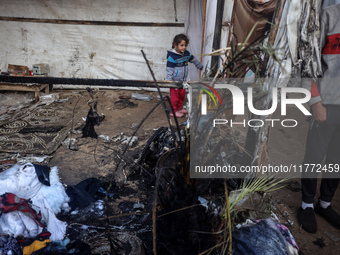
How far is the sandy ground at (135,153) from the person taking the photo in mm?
2510

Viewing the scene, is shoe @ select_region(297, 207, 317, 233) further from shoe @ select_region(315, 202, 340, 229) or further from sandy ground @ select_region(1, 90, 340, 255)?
shoe @ select_region(315, 202, 340, 229)

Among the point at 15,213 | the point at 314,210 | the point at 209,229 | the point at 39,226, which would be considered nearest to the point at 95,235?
the point at 39,226

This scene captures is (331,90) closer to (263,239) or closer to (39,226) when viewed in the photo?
(263,239)

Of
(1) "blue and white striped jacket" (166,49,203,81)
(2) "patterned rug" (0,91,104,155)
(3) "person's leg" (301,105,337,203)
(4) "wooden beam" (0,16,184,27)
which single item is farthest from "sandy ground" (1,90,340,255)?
(4) "wooden beam" (0,16,184,27)

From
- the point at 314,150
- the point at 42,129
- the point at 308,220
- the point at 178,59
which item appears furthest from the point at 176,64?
the point at 308,220

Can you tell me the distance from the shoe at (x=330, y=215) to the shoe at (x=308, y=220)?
0.18 m

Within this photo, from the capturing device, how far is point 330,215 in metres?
2.59

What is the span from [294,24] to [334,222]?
1899 millimetres

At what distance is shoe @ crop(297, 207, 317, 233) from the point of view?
8.12 feet

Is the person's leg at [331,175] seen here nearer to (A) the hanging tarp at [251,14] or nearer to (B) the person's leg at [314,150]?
(B) the person's leg at [314,150]

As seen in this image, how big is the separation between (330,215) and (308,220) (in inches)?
10.7

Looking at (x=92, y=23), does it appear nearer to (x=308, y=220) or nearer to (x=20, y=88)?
(x=20, y=88)

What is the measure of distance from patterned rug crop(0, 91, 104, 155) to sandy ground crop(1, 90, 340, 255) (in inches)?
8.3

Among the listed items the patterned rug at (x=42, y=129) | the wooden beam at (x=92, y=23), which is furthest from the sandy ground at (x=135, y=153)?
the wooden beam at (x=92, y=23)
